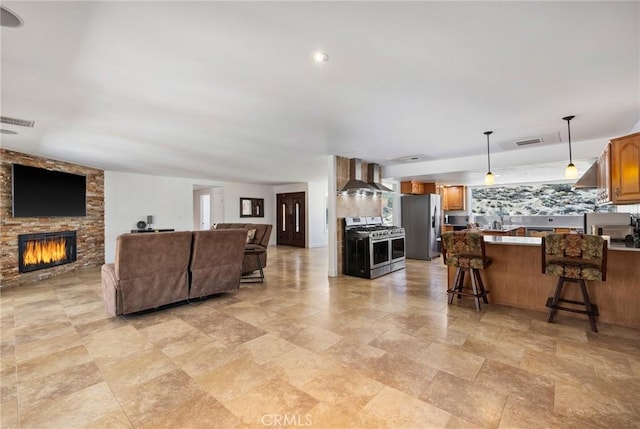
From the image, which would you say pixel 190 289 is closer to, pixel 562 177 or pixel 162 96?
pixel 162 96

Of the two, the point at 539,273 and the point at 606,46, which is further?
the point at 539,273

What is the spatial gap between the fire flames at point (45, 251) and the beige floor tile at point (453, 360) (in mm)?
6722

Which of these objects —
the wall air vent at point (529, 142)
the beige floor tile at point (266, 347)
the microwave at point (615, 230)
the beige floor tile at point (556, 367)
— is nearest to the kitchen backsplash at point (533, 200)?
the microwave at point (615, 230)

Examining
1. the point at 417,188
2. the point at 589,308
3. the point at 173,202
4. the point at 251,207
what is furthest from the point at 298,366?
the point at 251,207

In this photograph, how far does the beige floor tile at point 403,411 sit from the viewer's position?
5.51ft

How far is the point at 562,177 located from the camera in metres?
7.38

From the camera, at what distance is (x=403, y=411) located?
1.77m

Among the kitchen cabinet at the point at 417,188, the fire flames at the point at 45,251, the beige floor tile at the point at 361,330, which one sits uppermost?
the kitchen cabinet at the point at 417,188

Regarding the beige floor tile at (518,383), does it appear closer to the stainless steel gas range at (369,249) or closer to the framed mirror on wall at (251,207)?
the stainless steel gas range at (369,249)

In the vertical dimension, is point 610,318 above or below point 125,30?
below

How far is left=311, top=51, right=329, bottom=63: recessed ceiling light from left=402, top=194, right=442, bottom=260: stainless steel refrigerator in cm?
592

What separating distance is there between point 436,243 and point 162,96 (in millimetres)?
7038

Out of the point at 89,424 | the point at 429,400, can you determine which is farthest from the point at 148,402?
the point at 429,400

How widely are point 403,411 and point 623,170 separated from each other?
3560mm
